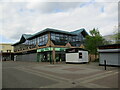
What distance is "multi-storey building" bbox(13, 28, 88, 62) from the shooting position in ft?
118

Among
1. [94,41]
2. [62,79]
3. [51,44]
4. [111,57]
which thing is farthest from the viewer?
[51,44]

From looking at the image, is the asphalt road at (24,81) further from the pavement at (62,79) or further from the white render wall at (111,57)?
the white render wall at (111,57)

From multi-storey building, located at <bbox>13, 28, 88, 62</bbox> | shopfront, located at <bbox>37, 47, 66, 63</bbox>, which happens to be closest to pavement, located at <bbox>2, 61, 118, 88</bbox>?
multi-storey building, located at <bbox>13, 28, 88, 62</bbox>

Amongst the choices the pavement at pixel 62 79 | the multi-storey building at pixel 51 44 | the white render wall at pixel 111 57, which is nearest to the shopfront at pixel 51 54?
the multi-storey building at pixel 51 44

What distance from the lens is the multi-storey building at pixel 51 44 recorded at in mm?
35906

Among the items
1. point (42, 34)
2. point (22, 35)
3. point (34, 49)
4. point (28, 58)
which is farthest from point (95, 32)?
point (22, 35)

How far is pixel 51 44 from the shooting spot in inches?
1394

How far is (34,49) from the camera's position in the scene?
42438 millimetres

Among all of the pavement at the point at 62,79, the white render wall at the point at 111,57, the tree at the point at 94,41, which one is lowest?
the pavement at the point at 62,79

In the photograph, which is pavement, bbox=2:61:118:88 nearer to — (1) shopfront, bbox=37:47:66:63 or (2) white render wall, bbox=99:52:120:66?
(2) white render wall, bbox=99:52:120:66

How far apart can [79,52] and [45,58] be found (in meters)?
13.3

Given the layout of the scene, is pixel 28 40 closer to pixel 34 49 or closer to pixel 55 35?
pixel 34 49

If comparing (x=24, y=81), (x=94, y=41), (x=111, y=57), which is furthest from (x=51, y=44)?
(x=24, y=81)

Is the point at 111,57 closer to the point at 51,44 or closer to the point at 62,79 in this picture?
the point at 62,79
